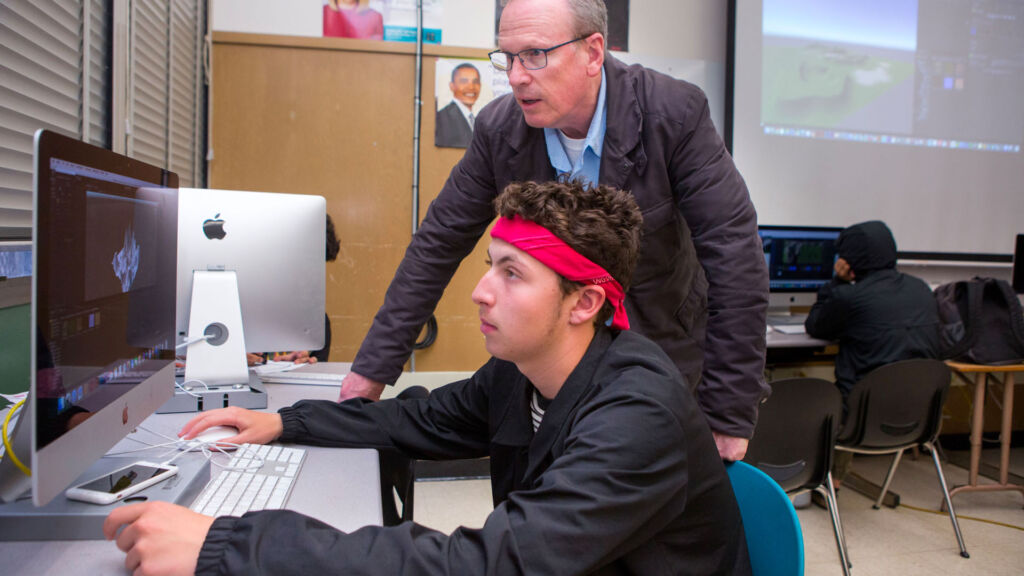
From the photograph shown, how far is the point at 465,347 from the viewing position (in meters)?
3.54

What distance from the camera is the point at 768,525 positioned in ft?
3.22

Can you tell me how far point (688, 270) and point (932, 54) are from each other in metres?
3.30

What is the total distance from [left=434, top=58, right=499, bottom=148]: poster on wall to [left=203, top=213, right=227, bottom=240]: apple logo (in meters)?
1.98

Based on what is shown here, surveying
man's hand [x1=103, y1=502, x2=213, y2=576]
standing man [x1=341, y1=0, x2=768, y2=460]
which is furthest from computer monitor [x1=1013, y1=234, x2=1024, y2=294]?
man's hand [x1=103, y1=502, x2=213, y2=576]

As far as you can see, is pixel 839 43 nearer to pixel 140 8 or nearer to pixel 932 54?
pixel 932 54

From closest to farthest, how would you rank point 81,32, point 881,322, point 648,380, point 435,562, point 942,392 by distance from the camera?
1. point 435,562
2. point 648,380
3. point 81,32
4. point 942,392
5. point 881,322

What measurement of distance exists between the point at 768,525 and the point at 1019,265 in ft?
12.5

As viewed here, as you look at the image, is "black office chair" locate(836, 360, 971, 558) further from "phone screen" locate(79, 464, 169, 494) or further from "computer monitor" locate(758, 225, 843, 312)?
"phone screen" locate(79, 464, 169, 494)

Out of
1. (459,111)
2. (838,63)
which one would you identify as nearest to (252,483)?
(459,111)

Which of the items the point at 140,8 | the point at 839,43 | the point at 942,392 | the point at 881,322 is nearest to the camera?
the point at 140,8

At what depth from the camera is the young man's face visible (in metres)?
1.03

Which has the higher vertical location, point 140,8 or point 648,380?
point 140,8

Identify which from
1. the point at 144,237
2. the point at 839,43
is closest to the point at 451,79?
the point at 839,43

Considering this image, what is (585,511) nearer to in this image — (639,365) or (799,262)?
(639,365)
